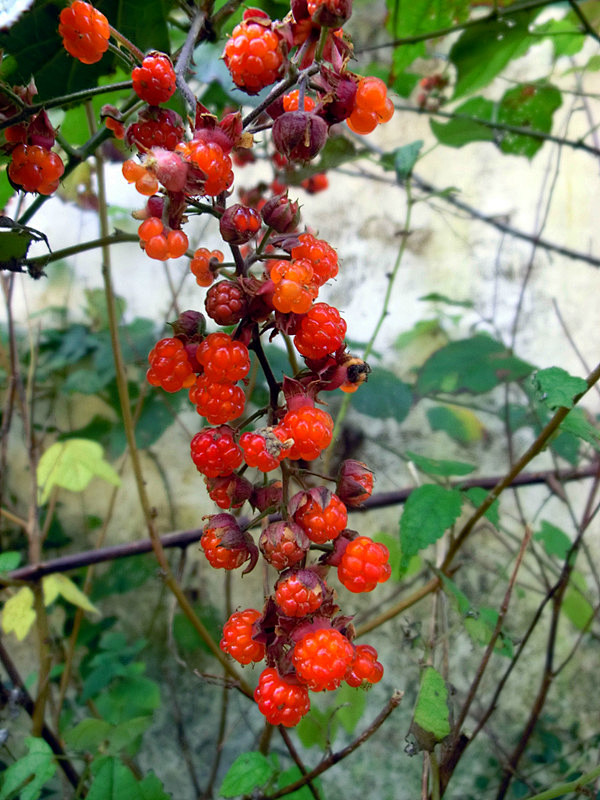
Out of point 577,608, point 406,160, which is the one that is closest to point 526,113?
point 406,160

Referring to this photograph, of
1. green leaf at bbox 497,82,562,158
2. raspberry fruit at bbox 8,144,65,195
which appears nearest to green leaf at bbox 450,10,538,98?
green leaf at bbox 497,82,562,158

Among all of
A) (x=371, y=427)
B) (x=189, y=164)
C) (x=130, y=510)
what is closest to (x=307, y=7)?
(x=189, y=164)

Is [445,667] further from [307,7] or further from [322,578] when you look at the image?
[307,7]

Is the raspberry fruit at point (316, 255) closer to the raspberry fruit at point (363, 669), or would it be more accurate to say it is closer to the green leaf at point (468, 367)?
the raspberry fruit at point (363, 669)

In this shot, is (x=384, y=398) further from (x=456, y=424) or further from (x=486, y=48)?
(x=486, y=48)

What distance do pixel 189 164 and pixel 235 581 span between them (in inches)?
34.7

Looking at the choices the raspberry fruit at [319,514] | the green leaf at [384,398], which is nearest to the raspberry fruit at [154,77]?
the raspberry fruit at [319,514]

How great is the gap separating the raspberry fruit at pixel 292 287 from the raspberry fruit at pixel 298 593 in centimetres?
15

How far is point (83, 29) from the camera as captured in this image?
326 millimetres

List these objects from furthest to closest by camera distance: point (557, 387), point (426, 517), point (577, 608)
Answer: point (577, 608) < point (426, 517) < point (557, 387)

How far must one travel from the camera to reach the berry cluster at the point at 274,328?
0.30 m

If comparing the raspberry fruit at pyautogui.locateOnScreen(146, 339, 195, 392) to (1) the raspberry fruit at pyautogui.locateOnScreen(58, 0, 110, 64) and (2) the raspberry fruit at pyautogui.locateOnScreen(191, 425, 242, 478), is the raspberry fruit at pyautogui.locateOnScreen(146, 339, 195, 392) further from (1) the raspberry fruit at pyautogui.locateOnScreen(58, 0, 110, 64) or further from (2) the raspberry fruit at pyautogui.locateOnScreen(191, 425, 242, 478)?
(1) the raspberry fruit at pyautogui.locateOnScreen(58, 0, 110, 64)

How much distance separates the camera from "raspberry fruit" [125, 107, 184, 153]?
13.1 inches

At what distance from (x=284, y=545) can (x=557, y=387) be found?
0.26m
